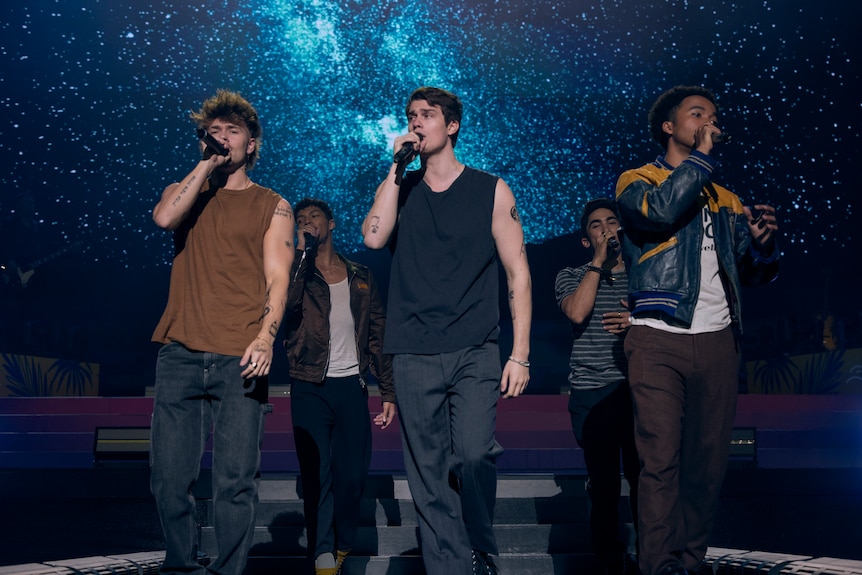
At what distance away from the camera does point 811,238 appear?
19.9 m

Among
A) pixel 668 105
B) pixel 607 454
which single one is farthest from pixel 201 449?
pixel 668 105

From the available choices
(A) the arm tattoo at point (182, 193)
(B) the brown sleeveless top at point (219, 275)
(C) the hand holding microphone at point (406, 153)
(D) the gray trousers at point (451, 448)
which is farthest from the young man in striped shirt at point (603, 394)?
(A) the arm tattoo at point (182, 193)

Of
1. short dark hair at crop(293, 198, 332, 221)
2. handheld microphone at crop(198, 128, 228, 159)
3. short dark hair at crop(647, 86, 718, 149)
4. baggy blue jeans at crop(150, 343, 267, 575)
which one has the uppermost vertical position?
short dark hair at crop(647, 86, 718, 149)

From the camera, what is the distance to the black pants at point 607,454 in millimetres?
4098

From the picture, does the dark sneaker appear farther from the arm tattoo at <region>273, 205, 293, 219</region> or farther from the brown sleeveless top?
the arm tattoo at <region>273, 205, 293, 219</region>

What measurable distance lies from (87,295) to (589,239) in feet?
70.7

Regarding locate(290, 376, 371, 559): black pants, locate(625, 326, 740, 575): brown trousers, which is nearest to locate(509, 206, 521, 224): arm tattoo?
locate(625, 326, 740, 575): brown trousers

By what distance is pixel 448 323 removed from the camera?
10.0ft

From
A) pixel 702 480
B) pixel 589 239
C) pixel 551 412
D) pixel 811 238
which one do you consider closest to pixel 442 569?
pixel 702 480

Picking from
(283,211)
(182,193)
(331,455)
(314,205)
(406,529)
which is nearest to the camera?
(182,193)

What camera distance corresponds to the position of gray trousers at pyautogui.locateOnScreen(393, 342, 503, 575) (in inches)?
116

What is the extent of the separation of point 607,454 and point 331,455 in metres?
1.61

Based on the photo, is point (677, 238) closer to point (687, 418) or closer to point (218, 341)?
point (687, 418)

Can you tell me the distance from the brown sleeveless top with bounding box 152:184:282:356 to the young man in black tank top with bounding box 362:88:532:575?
0.54 metres
